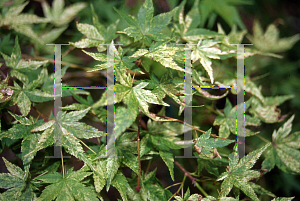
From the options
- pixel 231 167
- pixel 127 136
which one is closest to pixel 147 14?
pixel 127 136

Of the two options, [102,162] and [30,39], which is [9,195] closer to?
[102,162]

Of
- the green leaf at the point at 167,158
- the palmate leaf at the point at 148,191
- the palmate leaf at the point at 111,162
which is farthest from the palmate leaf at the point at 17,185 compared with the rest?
the green leaf at the point at 167,158

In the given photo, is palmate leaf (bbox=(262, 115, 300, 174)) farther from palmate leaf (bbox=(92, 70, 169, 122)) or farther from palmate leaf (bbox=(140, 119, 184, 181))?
palmate leaf (bbox=(92, 70, 169, 122))

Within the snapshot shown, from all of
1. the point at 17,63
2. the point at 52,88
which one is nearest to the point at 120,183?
the point at 52,88

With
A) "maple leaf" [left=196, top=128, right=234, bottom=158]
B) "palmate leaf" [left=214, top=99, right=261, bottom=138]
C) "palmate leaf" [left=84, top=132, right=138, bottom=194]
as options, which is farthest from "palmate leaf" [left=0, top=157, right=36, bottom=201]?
"palmate leaf" [left=214, top=99, right=261, bottom=138]

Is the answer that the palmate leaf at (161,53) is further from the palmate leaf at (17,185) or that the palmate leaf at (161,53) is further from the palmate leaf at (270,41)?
the palmate leaf at (270,41)
